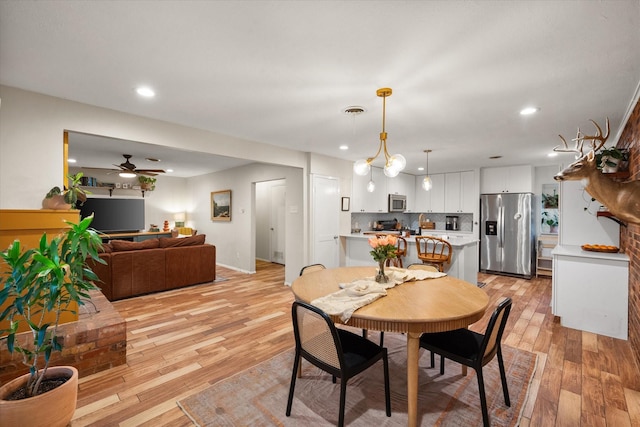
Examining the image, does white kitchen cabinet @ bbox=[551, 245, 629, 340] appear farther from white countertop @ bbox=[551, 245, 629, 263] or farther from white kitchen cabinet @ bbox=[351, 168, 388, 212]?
white kitchen cabinet @ bbox=[351, 168, 388, 212]

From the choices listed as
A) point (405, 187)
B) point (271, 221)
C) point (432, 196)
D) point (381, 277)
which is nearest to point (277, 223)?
point (271, 221)

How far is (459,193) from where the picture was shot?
6.59m

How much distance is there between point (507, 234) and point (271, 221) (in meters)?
5.28

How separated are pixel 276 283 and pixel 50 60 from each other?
13.8 ft

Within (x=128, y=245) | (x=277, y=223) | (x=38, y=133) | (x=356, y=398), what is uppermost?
(x=38, y=133)

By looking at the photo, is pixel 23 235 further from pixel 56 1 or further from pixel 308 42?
pixel 308 42

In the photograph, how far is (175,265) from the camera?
4.85 metres

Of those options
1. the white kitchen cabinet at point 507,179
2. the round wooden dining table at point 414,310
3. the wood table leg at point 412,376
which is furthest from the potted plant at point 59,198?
the white kitchen cabinet at point 507,179

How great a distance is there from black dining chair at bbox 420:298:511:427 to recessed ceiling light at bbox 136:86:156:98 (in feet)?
9.49

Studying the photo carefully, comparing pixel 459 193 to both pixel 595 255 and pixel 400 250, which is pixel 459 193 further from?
pixel 595 255

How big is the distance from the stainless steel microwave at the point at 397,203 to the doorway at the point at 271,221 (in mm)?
2554

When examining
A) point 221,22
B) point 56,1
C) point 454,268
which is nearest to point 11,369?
point 56,1

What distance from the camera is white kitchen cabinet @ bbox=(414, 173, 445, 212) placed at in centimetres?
691

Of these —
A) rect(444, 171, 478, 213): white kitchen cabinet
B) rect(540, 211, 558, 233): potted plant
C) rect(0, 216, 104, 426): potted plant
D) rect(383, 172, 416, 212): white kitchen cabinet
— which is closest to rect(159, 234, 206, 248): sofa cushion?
rect(0, 216, 104, 426): potted plant
